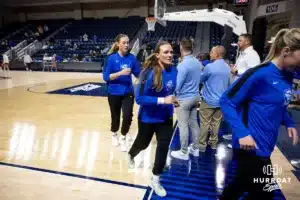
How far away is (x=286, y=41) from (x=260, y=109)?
43cm

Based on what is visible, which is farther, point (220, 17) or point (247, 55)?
point (220, 17)

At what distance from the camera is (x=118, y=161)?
3.37 metres

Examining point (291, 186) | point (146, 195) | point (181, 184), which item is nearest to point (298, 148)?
point (291, 186)

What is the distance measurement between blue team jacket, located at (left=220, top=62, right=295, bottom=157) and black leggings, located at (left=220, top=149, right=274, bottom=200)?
6 cm

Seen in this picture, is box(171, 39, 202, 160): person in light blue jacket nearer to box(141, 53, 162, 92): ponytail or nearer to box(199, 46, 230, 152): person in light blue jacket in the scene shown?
box(199, 46, 230, 152): person in light blue jacket

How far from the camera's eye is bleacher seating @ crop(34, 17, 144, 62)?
1742 cm

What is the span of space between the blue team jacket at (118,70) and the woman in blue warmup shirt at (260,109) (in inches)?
83.4

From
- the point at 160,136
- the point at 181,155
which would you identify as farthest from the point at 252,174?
the point at 181,155

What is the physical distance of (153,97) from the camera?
231 centimetres

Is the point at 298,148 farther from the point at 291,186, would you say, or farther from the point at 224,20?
the point at 224,20

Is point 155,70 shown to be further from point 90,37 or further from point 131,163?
point 90,37

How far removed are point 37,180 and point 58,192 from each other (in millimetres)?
418

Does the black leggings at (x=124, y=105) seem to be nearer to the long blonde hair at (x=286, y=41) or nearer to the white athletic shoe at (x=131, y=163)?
the white athletic shoe at (x=131, y=163)

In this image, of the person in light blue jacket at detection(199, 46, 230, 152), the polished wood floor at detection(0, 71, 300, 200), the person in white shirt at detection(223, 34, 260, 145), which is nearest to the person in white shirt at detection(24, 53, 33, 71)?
the polished wood floor at detection(0, 71, 300, 200)
